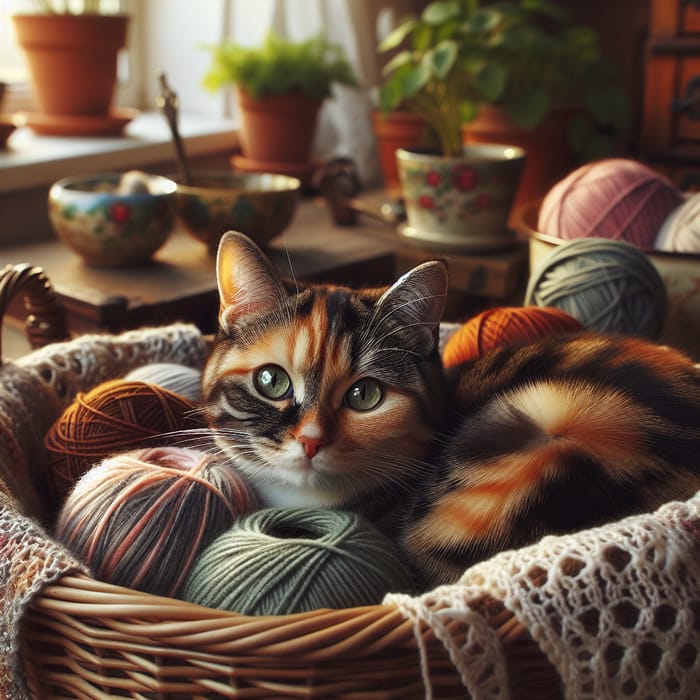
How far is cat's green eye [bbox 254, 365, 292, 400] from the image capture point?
636 mm

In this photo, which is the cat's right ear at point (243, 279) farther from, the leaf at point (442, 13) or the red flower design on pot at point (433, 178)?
the leaf at point (442, 13)

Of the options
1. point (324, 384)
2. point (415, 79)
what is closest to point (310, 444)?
point (324, 384)

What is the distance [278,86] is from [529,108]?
43 centimetres

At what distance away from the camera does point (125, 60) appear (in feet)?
5.98

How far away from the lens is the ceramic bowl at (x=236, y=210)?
118 centimetres

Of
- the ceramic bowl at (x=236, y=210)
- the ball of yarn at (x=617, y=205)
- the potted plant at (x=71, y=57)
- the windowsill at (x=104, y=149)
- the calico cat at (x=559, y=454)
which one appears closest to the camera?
the calico cat at (x=559, y=454)

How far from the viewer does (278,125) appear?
1583 millimetres

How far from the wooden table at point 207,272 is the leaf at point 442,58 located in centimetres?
26

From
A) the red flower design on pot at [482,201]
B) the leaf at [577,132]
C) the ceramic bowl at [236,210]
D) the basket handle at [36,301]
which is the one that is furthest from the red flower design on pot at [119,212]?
the leaf at [577,132]

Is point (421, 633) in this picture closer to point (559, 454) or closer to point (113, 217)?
point (559, 454)

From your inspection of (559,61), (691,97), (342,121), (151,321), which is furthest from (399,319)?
(342,121)

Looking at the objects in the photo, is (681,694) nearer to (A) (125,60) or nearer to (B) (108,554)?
(B) (108,554)

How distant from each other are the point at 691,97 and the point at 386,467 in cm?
102

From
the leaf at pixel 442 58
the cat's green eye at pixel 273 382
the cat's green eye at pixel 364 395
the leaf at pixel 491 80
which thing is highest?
the leaf at pixel 442 58
